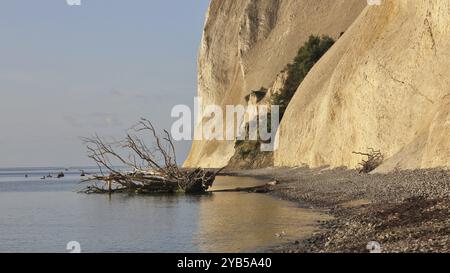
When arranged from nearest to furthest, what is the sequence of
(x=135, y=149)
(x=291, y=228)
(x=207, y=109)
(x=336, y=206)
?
(x=291, y=228), (x=336, y=206), (x=135, y=149), (x=207, y=109)

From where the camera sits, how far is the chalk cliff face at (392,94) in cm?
3034

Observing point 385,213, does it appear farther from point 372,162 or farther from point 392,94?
point 392,94

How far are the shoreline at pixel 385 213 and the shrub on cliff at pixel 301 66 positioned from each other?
134ft

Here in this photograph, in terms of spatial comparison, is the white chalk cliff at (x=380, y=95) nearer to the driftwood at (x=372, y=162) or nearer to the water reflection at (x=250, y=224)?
the driftwood at (x=372, y=162)

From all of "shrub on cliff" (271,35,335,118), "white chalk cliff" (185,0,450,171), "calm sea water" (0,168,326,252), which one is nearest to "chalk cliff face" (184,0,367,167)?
"white chalk cliff" (185,0,450,171)

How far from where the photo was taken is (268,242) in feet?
58.1

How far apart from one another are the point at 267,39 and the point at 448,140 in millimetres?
70007

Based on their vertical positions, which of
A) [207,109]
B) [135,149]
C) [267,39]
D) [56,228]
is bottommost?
[56,228]

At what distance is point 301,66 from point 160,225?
4931cm

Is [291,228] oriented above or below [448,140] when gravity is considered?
below

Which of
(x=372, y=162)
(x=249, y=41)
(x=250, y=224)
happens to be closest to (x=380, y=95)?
(x=372, y=162)


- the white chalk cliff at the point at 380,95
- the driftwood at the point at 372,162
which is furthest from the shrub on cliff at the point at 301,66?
the driftwood at the point at 372,162
